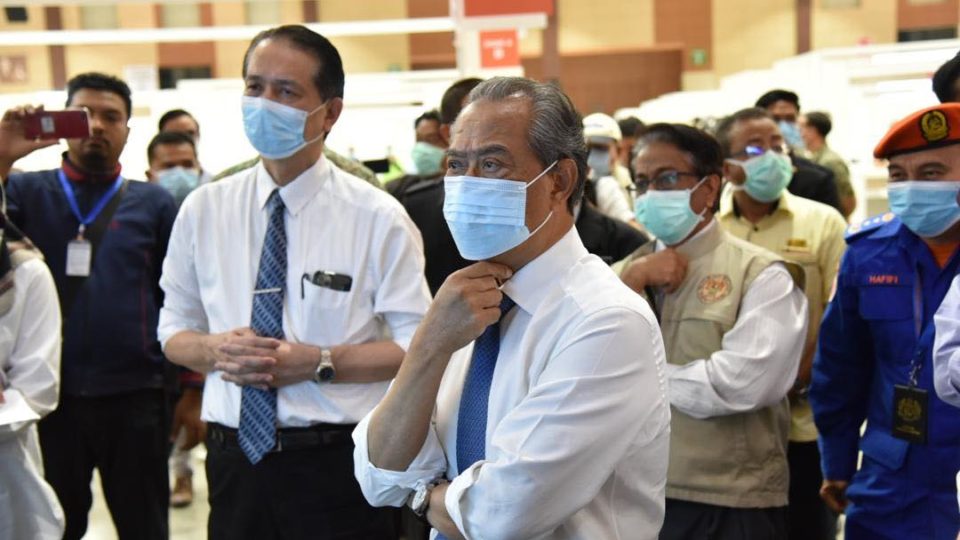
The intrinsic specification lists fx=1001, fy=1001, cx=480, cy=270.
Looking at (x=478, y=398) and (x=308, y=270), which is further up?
(x=308, y=270)

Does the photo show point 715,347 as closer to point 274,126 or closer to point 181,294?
point 274,126

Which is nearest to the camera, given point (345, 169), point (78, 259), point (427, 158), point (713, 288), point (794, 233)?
point (713, 288)

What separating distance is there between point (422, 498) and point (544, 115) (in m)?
0.68

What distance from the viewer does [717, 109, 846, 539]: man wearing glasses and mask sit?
3.49 metres

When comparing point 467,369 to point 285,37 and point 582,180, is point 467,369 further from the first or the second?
point 285,37

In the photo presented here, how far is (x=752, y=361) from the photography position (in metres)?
2.60

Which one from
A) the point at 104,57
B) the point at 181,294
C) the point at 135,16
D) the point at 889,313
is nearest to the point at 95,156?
the point at 181,294

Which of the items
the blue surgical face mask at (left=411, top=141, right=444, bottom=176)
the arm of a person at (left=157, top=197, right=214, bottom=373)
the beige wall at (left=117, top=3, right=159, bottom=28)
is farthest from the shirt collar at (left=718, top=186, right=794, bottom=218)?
the beige wall at (left=117, top=3, right=159, bottom=28)

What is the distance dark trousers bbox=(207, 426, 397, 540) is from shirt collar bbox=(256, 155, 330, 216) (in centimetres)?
61

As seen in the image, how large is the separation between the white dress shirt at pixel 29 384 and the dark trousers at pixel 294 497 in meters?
0.56

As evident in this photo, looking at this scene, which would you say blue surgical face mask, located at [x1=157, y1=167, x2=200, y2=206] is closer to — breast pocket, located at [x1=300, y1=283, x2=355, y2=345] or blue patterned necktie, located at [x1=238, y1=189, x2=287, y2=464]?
blue patterned necktie, located at [x1=238, y1=189, x2=287, y2=464]

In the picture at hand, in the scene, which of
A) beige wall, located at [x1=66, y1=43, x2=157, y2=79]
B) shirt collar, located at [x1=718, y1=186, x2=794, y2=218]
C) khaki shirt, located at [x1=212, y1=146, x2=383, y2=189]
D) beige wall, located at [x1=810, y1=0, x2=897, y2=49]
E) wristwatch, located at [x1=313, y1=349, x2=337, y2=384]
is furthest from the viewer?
beige wall, located at [x1=810, y1=0, x2=897, y2=49]

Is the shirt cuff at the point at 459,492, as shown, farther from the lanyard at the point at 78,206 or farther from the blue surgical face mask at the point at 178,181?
the blue surgical face mask at the point at 178,181

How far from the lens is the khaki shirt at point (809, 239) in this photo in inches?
141
